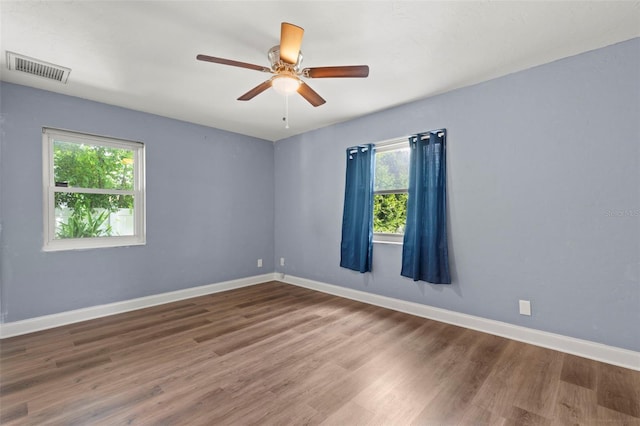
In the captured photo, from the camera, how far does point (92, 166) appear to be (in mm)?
3393

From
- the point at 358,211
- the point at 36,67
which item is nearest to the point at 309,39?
the point at 358,211

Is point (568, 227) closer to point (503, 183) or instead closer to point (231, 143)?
point (503, 183)

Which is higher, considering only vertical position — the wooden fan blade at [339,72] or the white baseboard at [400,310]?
the wooden fan blade at [339,72]

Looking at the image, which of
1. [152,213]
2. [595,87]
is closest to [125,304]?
[152,213]

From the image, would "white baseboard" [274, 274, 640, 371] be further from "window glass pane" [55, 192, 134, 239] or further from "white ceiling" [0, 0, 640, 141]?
"window glass pane" [55, 192, 134, 239]

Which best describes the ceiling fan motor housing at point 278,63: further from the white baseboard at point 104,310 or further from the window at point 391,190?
the white baseboard at point 104,310

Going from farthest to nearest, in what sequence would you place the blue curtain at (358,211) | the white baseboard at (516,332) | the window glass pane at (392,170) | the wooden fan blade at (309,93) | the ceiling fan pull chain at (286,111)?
the blue curtain at (358,211) < the window glass pane at (392,170) < the ceiling fan pull chain at (286,111) < the wooden fan blade at (309,93) < the white baseboard at (516,332)

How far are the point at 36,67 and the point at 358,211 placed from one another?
361 cm

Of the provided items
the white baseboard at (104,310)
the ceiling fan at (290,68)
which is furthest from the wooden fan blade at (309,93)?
the white baseboard at (104,310)

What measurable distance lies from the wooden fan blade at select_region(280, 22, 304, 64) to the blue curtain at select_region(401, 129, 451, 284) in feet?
6.19

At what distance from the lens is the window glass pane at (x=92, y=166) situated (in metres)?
3.19

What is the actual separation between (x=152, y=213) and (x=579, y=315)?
469 cm

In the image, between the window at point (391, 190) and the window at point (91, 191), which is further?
the window at point (391, 190)

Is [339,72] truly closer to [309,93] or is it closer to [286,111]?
[309,93]
